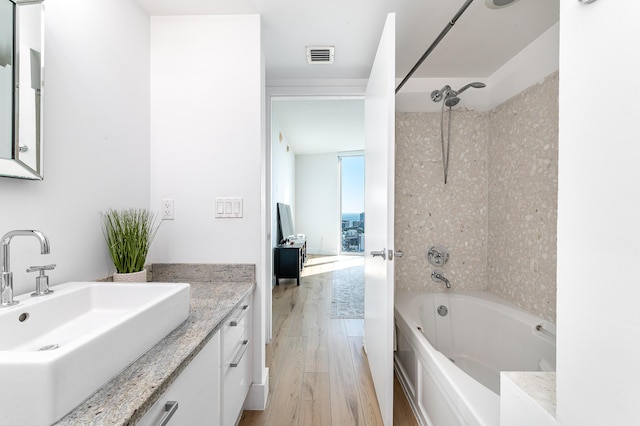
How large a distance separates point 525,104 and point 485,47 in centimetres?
49

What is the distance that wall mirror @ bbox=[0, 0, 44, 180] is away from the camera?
32.5 inches

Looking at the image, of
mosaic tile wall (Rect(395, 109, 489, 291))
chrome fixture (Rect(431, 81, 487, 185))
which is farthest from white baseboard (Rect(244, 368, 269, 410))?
chrome fixture (Rect(431, 81, 487, 185))

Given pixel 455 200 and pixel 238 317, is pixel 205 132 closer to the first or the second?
pixel 238 317

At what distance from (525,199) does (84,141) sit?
2511mm

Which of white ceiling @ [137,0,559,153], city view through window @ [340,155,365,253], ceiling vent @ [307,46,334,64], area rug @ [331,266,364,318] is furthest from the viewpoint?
city view through window @ [340,155,365,253]

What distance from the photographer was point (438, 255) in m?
2.20

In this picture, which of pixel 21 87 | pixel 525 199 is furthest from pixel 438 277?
pixel 21 87

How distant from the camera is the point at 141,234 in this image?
50.9 inches

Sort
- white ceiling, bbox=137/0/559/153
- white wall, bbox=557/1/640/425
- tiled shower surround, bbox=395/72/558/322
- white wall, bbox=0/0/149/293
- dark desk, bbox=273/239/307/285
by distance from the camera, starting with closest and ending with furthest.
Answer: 1. white wall, bbox=557/1/640/425
2. white wall, bbox=0/0/149/293
3. white ceiling, bbox=137/0/559/153
4. tiled shower surround, bbox=395/72/558/322
5. dark desk, bbox=273/239/307/285

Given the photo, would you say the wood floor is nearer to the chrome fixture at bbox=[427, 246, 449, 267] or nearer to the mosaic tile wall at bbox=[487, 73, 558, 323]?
the chrome fixture at bbox=[427, 246, 449, 267]

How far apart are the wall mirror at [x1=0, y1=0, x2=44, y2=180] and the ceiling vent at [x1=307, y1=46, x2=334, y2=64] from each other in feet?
4.59

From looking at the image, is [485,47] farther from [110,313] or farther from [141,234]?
[110,313]

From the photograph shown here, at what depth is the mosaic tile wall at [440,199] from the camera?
7.23ft

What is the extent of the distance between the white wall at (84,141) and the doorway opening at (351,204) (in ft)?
17.5
